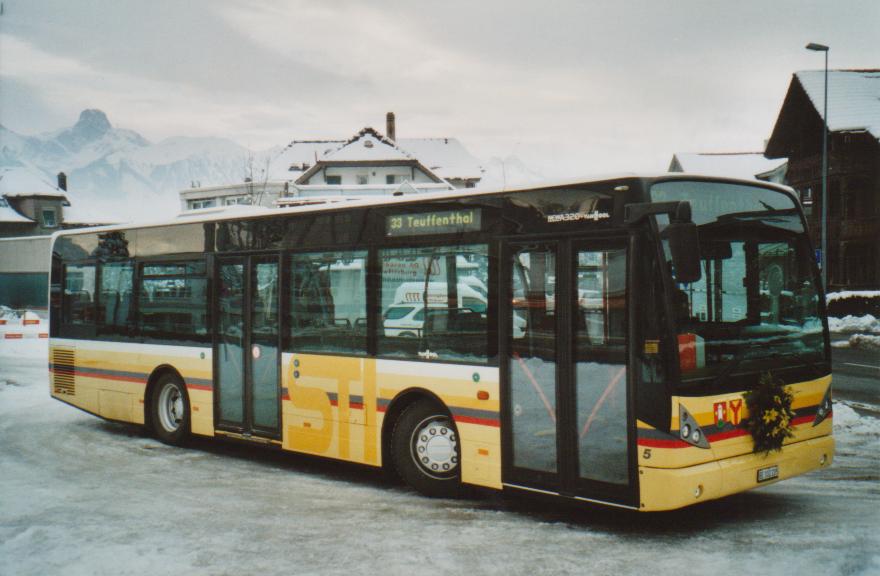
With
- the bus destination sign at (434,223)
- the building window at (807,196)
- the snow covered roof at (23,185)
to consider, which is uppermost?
the snow covered roof at (23,185)

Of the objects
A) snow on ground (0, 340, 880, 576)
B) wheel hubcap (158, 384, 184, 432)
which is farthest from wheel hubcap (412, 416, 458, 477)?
wheel hubcap (158, 384, 184, 432)

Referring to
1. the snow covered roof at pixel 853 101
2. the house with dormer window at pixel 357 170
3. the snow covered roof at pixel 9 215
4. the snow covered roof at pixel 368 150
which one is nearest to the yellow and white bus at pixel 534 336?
the snow covered roof at pixel 853 101

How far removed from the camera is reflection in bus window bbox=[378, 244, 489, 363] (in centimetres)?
801

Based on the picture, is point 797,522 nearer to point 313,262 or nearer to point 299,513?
point 299,513

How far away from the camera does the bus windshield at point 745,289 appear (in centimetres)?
679

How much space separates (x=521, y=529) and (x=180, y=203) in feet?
207

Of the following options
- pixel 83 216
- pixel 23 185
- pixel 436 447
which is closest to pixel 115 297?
pixel 436 447

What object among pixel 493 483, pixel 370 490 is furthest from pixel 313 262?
pixel 493 483

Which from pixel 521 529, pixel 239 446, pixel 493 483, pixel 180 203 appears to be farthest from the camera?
pixel 180 203

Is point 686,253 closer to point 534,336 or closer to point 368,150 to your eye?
point 534,336

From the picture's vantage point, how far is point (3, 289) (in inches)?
2195

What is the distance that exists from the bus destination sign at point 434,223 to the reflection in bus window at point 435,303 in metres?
0.17

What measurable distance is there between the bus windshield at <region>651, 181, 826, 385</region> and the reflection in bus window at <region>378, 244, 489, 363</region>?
6.12ft

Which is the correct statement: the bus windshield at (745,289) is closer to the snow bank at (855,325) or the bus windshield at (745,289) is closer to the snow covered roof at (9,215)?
the snow bank at (855,325)
